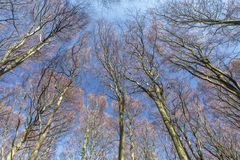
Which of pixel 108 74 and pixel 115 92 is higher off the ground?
pixel 108 74

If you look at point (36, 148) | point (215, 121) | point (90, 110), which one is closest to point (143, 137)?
point (90, 110)

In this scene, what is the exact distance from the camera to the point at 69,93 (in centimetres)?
1093

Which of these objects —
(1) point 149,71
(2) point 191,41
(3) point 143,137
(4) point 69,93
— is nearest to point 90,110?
(4) point 69,93

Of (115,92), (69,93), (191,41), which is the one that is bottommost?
(115,92)

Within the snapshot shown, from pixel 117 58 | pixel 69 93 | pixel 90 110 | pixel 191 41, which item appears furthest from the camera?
pixel 90 110

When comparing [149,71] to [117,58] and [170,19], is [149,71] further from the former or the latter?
[170,19]

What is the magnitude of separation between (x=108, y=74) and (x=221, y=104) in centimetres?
606

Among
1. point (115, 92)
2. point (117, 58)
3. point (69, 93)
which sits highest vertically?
point (69, 93)

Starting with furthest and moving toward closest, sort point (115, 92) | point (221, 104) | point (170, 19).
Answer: point (221, 104) < point (115, 92) < point (170, 19)

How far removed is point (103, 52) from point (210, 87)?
5824 mm

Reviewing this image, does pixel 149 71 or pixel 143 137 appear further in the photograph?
pixel 143 137

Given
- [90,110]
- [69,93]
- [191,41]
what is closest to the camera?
[191,41]

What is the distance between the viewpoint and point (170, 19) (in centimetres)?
541

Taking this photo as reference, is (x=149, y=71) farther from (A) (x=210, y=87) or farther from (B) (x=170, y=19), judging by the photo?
(A) (x=210, y=87)
